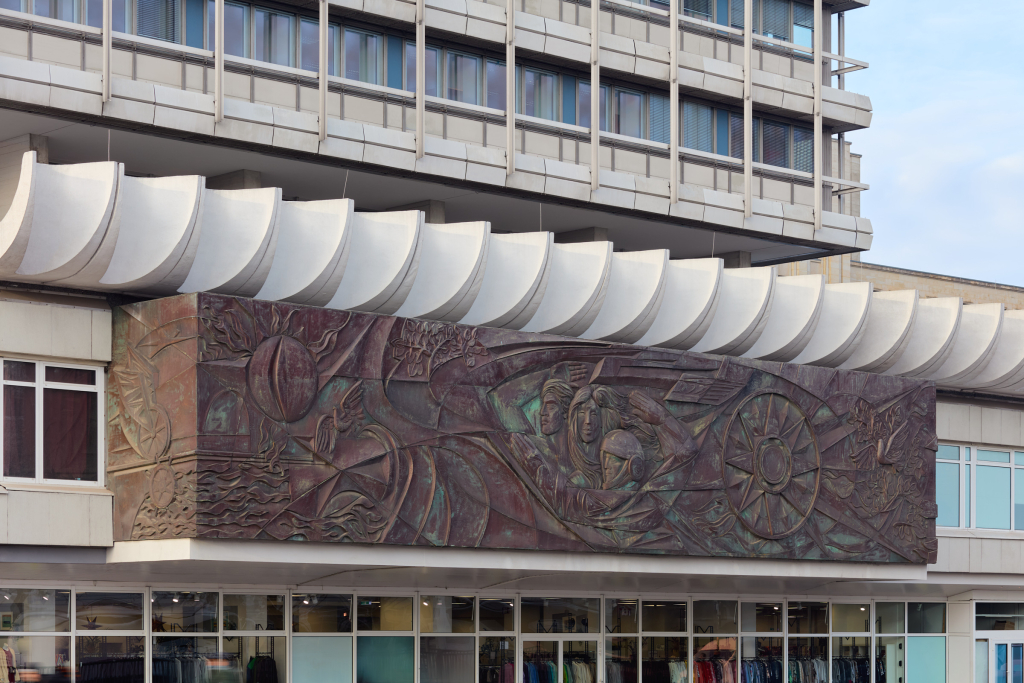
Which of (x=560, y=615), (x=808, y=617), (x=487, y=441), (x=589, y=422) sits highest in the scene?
(x=589, y=422)

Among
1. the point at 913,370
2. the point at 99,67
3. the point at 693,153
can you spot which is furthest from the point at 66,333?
the point at 913,370

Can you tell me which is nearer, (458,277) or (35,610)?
(35,610)

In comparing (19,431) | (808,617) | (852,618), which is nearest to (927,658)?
(852,618)

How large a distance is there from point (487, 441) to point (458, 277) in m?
2.89

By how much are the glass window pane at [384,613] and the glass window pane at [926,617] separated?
14.1 metres

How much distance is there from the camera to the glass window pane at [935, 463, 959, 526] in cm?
3369

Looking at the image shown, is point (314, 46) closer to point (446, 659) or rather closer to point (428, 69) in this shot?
point (428, 69)

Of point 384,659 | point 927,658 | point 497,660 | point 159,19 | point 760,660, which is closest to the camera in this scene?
point 159,19

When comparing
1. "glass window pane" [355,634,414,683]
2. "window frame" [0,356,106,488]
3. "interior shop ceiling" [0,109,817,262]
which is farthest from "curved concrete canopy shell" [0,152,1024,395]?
"glass window pane" [355,634,414,683]

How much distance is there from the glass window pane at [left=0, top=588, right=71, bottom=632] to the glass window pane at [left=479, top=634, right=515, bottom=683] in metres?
8.42

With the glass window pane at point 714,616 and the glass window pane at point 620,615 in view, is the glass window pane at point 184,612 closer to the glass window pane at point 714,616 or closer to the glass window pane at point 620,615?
the glass window pane at point 620,615

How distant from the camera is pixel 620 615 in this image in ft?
99.9

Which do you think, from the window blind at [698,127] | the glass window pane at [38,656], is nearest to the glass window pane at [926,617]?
the window blind at [698,127]

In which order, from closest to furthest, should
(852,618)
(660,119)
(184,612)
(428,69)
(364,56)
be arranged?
(184,612), (364,56), (428,69), (660,119), (852,618)
